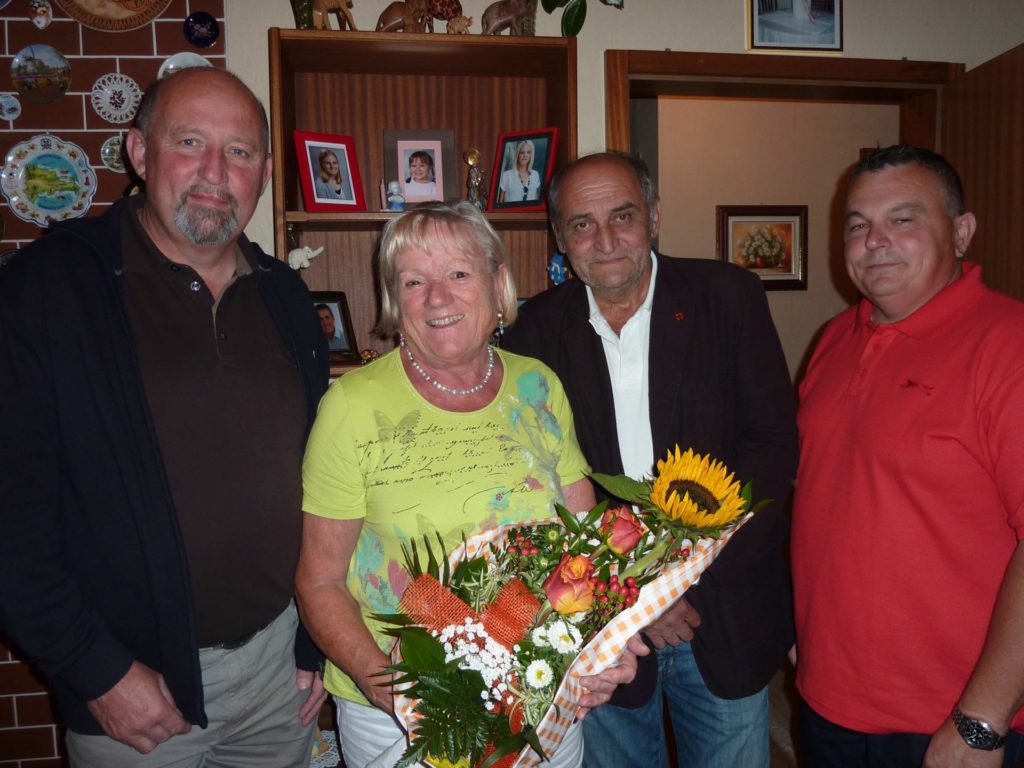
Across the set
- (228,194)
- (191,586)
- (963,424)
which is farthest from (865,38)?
(191,586)

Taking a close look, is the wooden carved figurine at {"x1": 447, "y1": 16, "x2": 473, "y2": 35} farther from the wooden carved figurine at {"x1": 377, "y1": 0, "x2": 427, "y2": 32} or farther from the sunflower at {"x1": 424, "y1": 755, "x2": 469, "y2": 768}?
the sunflower at {"x1": 424, "y1": 755, "x2": 469, "y2": 768}

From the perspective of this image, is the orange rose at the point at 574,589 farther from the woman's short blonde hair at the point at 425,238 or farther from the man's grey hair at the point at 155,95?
the man's grey hair at the point at 155,95

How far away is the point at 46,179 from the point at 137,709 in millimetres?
1992

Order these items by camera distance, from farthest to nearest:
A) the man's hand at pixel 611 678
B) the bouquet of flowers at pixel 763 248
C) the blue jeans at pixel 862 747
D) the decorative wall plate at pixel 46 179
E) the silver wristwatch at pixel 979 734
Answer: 1. the bouquet of flowers at pixel 763 248
2. the decorative wall plate at pixel 46 179
3. the blue jeans at pixel 862 747
4. the silver wristwatch at pixel 979 734
5. the man's hand at pixel 611 678

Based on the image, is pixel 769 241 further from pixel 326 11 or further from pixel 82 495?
pixel 82 495

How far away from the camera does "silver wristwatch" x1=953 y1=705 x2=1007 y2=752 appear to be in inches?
50.9

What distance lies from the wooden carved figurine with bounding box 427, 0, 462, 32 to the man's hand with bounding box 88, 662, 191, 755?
2187 millimetres

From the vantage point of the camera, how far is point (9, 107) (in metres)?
2.51

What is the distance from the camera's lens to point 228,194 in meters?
1.57

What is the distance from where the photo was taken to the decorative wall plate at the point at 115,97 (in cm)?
254

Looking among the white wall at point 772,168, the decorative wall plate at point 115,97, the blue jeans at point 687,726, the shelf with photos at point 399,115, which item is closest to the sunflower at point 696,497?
the blue jeans at point 687,726

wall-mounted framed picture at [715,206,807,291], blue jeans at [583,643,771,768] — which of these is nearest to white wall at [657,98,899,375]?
wall-mounted framed picture at [715,206,807,291]

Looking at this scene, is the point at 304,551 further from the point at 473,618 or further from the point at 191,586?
the point at 473,618

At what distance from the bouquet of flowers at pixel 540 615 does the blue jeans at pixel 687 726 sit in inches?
26.6
